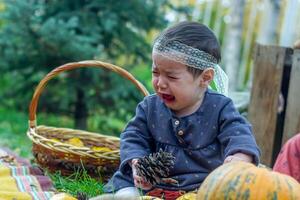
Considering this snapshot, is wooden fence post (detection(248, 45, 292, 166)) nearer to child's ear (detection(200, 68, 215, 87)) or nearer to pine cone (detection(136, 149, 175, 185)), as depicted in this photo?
child's ear (detection(200, 68, 215, 87))

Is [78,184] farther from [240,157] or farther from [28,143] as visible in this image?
[28,143]

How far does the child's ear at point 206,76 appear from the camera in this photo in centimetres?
274

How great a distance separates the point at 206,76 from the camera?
2.77m

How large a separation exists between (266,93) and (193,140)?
161cm

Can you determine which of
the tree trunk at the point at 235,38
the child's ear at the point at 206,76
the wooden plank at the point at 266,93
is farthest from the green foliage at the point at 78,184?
the tree trunk at the point at 235,38

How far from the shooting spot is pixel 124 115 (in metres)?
6.75

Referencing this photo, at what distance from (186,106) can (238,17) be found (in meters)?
5.66

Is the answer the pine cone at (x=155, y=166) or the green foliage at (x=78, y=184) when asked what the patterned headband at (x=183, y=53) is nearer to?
the pine cone at (x=155, y=166)

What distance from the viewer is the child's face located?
2644 millimetres

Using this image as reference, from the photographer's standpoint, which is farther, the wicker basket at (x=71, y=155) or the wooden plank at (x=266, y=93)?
the wooden plank at (x=266, y=93)

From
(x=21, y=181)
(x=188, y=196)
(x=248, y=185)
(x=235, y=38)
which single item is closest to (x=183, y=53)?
(x=188, y=196)

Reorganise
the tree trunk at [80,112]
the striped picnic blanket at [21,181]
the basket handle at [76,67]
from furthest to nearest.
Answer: the tree trunk at [80,112]
the basket handle at [76,67]
the striped picnic blanket at [21,181]

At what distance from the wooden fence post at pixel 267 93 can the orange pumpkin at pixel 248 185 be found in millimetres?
2219

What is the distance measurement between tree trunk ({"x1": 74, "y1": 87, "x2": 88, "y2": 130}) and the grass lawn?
0.53 m
